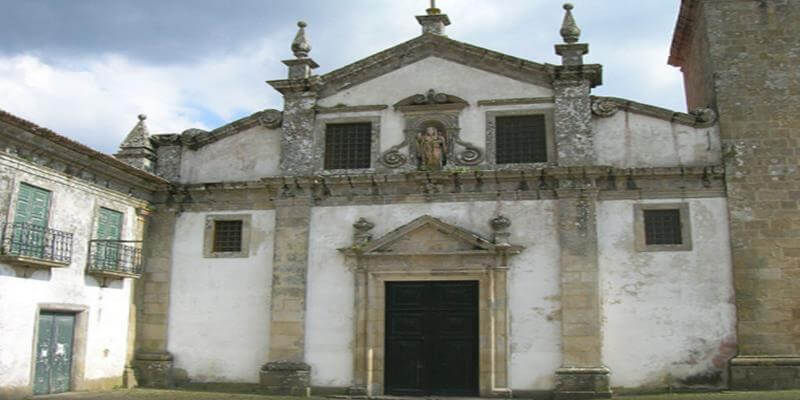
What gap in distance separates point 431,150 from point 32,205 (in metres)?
7.89

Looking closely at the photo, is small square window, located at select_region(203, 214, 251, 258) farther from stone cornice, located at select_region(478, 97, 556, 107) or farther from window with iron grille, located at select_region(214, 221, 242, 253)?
stone cornice, located at select_region(478, 97, 556, 107)

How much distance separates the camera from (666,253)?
15430 mm

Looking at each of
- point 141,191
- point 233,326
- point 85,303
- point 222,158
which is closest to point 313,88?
point 222,158

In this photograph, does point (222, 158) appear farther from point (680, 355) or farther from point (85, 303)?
point (680, 355)

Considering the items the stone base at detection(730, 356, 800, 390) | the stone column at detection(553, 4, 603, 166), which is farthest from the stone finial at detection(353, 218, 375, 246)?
the stone base at detection(730, 356, 800, 390)

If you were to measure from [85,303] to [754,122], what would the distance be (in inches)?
552

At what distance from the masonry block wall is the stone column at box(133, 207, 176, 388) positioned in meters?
11.8

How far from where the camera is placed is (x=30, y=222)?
545 inches

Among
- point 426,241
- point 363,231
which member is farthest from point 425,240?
point 363,231

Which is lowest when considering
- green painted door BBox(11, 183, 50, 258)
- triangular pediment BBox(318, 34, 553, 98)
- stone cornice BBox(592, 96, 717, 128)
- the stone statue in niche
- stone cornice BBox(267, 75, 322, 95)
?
green painted door BBox(11, 183, 50, 258)

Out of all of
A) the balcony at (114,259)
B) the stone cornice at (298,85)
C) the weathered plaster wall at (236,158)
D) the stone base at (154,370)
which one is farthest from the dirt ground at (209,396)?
the stone cornice at (298,85)

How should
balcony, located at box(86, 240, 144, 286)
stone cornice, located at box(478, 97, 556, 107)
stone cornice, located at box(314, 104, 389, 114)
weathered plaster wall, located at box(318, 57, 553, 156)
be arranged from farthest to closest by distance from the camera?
stone cornice, located at box(314, 104, 389, 114) → weathered plaster wall, located at box(318, 57, 553, 156) → stone cornice, located at box(478, 97, 556, 107) → balcony, located at box(86, 240, 144, 286)

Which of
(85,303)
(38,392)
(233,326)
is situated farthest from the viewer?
(233,326)

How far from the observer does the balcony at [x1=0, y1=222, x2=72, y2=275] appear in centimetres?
1313
